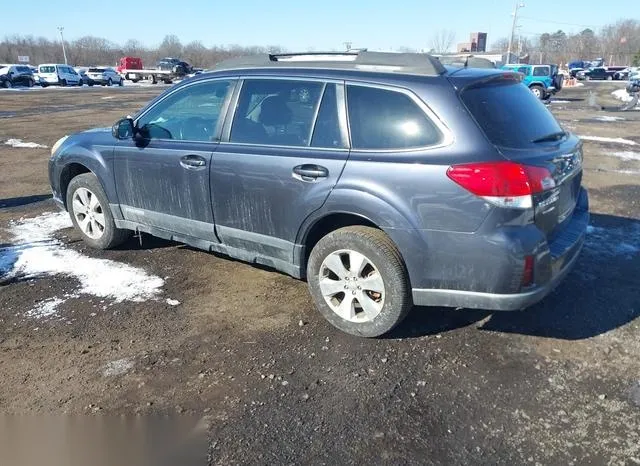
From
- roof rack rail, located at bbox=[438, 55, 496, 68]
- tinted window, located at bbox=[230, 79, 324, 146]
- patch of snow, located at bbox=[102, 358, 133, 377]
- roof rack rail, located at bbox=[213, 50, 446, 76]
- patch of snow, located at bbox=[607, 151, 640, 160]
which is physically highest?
roof rack rail, located at bbox=[213, 50, 446, 76]

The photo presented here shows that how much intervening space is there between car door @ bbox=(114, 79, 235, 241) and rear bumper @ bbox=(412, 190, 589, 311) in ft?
6.39

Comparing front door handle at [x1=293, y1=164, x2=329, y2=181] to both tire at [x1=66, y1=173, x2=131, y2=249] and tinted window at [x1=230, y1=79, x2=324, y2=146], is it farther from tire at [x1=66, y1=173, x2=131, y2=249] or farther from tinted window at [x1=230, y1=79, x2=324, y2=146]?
tire at [x1=66, y1=173, x2=131, y2=249]

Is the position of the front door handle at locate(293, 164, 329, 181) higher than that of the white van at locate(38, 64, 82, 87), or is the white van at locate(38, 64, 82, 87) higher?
the front door handle at locate(293, 164, 329, 181)

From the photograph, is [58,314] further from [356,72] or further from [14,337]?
[356,72]

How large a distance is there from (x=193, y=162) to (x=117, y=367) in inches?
66.1

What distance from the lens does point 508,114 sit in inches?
136

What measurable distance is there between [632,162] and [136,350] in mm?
10083

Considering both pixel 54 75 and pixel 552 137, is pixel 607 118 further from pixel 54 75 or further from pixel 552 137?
pixel 54 75

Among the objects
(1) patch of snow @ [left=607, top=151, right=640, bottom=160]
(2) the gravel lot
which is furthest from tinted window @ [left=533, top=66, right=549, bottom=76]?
(2) the gravel lot

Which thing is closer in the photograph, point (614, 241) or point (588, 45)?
point (614, 241)

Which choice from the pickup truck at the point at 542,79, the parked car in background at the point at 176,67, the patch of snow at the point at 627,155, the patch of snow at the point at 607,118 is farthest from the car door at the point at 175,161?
the parked car in background at the point at 176,67

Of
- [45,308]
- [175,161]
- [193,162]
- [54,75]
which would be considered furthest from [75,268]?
[54,75]

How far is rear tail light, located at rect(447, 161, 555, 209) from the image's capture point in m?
3.07

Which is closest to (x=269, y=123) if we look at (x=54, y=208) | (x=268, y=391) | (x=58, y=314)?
(x=268, y=391)
